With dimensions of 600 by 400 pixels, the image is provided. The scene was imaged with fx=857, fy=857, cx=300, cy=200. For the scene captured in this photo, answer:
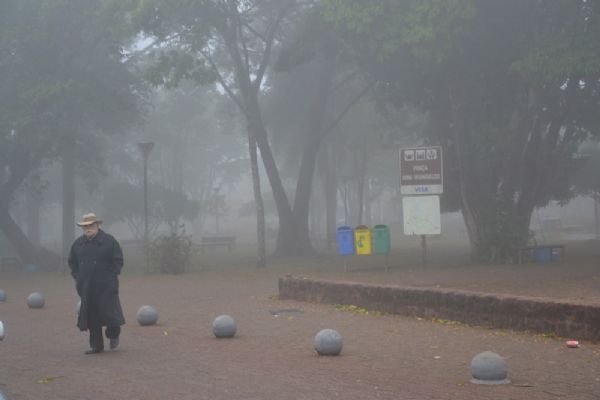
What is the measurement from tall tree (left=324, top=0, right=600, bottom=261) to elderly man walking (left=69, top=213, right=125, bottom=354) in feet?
53.4

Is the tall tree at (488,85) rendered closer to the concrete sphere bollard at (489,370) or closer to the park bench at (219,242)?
the concrete sphere bollard at (489,370)

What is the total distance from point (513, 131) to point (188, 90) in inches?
1452

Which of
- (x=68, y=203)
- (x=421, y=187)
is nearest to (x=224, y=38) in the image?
(x=421, y=187)

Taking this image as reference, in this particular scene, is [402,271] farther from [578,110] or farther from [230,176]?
[230,176]

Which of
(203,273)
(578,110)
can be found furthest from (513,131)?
(203,273)

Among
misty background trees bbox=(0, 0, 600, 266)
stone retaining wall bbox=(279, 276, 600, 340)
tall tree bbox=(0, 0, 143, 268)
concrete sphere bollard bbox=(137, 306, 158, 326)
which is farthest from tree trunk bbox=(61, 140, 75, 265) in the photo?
concrete sphere bollard bbox=(137, 306, 158, 326)

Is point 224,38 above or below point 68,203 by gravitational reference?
above

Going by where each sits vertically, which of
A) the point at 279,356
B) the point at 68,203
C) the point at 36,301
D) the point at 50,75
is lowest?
the point at 279,356

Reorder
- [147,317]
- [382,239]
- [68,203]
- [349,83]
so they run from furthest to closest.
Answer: [68,203]
[349,83]
[382,239]
[147,317]

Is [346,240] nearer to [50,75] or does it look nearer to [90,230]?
[50,75]

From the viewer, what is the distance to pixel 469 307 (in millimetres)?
13219

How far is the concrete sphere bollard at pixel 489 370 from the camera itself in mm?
8422

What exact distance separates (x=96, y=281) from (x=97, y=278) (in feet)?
0.13

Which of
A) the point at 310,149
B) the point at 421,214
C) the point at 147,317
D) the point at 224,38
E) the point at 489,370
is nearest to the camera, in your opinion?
the point at 489,370
